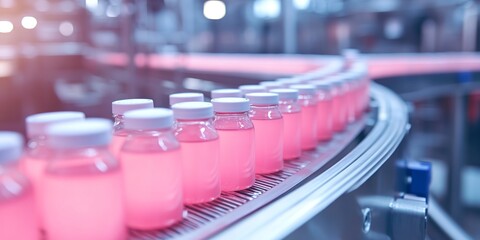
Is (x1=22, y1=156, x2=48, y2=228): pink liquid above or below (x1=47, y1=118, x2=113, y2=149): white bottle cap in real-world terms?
below

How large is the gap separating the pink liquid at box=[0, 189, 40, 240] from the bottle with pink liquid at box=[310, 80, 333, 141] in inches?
26.6

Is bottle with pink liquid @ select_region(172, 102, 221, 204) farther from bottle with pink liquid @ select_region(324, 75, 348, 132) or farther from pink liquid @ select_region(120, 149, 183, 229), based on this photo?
bottle with pink liquid @ select_region(324, 75, 348, 132)

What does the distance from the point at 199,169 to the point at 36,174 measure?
0.21 m

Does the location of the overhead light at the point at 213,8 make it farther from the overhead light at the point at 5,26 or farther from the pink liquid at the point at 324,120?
the pink liquid at the point at 324,120

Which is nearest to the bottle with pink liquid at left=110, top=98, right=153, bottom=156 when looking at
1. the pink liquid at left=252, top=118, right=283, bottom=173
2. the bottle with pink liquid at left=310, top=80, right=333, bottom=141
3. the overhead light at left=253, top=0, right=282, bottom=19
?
the pink liquid at left=252, top=118, right=283, bottom=173

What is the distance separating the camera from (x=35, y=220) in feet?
1.58

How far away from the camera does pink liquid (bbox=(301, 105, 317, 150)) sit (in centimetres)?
93

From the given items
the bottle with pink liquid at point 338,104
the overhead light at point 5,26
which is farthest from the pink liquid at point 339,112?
the overhead light at point 5,26

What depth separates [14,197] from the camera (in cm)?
44

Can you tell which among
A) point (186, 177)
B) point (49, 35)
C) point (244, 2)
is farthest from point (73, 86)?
point (186, 177)

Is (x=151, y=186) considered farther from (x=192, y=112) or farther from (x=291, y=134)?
(x=291, y=134)

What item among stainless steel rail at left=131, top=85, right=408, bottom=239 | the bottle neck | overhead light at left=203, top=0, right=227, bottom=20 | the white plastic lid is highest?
overhead light at left=203, top=0, right=227, bottom=20

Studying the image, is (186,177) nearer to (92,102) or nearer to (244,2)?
(92,102)

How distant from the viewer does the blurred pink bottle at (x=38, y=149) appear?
50 centimetres
